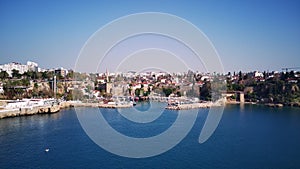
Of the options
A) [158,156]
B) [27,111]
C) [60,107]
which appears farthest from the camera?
[60,107]

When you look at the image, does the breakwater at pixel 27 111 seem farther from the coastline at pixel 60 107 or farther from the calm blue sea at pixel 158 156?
the calm blue sea at pixel 158 156

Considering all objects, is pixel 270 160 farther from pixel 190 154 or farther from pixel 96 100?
pixel 96 100

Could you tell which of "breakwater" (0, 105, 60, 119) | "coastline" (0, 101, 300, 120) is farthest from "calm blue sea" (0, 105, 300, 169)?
"coastline" (0, 101, 300, 120)

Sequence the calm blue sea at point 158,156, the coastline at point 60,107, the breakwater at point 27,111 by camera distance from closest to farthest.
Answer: the calm blue sea at point 158,156
the breakwater at point 27,111
the coastline at point 60,107

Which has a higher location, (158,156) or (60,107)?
(60,107)

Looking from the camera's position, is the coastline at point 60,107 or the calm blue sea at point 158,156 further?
the coastline at point 60,107

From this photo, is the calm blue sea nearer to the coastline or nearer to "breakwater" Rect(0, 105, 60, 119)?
"breakwater" Rect(0, 105, 60, 119)

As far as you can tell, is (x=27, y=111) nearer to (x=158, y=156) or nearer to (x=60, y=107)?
(x=60, y=107)

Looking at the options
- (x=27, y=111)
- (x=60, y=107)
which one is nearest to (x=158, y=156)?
(x=27, y=111)

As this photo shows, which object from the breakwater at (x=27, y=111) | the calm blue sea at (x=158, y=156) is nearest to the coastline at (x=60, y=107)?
the breakwater at (x=27, y=111)
